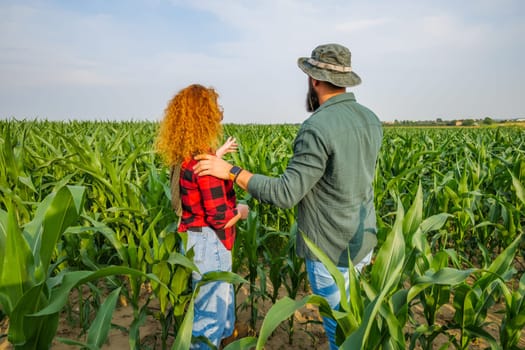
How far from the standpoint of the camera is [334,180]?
1.47 m

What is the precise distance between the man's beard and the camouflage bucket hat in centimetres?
10

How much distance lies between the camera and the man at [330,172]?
4.63 feet

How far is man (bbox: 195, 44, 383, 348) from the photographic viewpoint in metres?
1.41

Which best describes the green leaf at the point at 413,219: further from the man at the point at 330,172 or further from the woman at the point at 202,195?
the woman at the point at 202,195

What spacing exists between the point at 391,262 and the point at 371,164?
20.7 inches

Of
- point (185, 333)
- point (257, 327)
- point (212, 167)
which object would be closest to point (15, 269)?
point (185, 333)

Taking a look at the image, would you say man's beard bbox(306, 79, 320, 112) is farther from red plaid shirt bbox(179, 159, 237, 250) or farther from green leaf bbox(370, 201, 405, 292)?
green leaf bbox(370, 201, 405, 292)

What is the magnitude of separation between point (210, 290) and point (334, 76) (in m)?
1.15

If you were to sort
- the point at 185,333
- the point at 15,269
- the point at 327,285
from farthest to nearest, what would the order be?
the point at 327,285, the point at 185,333, the point at 15,269


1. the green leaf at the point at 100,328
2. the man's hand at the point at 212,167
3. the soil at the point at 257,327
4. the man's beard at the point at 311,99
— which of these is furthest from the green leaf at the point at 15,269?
the soil at the point at 257,327

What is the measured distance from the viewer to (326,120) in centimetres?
140

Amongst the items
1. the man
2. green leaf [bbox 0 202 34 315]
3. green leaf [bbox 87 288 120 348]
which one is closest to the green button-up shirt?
the man

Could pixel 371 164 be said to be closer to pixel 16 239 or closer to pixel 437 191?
pixel 16 239

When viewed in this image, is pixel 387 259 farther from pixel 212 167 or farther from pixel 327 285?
pixel 212 167
